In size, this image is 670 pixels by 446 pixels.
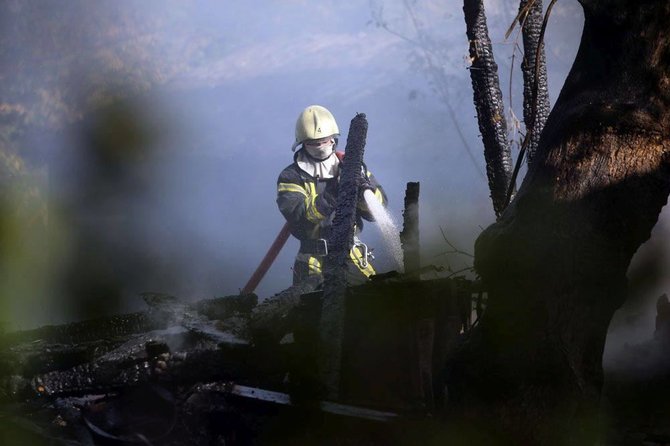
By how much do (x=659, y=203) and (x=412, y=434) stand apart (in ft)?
6.23

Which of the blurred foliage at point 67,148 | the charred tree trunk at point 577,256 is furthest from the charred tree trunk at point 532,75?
the blurred foliage at point 67,148

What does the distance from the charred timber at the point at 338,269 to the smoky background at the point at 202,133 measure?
270 centimetres

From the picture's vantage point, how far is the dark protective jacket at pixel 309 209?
762 centimetres

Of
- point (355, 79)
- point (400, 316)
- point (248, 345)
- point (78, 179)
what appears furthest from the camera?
point (355, 79)

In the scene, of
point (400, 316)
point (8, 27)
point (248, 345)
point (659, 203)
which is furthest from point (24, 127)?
point (659, 203)

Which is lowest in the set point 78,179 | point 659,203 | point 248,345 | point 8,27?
point 248,345

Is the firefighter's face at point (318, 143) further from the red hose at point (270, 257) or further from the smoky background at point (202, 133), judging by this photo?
the smoky background at point (202, 133)

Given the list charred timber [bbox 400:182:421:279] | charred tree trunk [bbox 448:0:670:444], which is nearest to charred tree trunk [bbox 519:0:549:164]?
charred timber [bbox 400:182:421:279]

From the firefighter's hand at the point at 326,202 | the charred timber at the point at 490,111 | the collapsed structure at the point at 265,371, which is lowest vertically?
the collapsed structure at the point at 265,371

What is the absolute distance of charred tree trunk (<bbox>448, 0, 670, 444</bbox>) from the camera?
11.1 feet

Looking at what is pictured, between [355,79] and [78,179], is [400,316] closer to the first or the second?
[78,179]

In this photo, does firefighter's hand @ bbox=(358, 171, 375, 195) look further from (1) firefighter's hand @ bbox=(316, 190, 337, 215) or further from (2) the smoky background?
(2) the smoky background

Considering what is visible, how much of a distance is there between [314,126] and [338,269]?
3.36 meters

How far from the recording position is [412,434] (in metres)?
3.88
